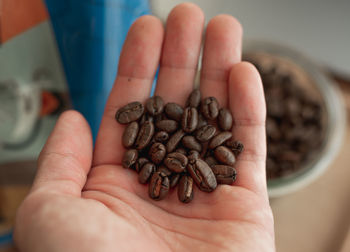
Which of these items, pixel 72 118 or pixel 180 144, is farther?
pixel 180 144

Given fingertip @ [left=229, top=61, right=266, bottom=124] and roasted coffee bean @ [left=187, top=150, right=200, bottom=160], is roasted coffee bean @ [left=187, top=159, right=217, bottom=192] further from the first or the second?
fingertip @ [left=229, top=61, right=266, bottom=124]

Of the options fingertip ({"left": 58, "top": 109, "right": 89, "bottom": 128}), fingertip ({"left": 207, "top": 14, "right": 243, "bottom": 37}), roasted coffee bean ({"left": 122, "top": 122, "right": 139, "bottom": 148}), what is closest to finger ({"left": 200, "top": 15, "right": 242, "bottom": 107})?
fingertip ({"left": 207, "top": 14, "right": 243, "bottom": 37})

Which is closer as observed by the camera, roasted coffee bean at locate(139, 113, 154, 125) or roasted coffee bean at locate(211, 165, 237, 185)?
roasted coffee bean at locate(211, 165, 237, 185)

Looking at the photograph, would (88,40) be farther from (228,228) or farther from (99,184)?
(228,228)

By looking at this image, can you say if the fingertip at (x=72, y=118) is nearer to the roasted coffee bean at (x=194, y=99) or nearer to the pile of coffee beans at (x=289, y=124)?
the roasted coffee bean at (x=194, y=99)

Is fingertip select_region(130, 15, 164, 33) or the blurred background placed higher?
fingertip select_region(130, 15, 164, 33)

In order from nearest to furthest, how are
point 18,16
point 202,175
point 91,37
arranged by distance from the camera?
1. point 202,175
2. point 18,16
3. point 91,37

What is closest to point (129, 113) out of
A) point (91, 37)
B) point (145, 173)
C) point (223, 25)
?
point (145, 173)

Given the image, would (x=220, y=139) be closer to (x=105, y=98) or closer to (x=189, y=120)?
(x=189, y=120)
